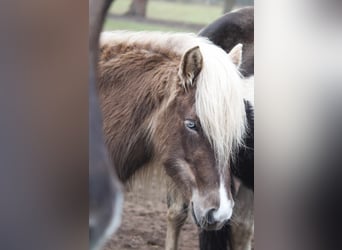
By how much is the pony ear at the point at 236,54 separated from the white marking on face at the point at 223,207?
1.68 ft

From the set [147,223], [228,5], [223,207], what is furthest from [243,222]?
[228,5]

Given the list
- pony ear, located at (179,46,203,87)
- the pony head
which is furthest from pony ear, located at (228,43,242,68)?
pony ear, located at (179,46,203,87)

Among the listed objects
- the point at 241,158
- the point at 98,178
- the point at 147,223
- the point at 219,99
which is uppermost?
the point at 219,99

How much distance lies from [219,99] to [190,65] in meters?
0.19

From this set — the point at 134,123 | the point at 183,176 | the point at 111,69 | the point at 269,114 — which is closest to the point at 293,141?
the point at 269,114

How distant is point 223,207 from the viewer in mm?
2299

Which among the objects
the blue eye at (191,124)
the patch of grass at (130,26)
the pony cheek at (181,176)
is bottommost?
the pony cheek at (181,176)

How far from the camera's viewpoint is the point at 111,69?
240cm

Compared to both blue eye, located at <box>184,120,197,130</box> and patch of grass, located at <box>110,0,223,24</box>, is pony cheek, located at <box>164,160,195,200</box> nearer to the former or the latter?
blue eye, located at <box>184,120,197,130</box>

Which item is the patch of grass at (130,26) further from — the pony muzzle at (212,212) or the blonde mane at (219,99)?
the pony muzzle at (212,212)

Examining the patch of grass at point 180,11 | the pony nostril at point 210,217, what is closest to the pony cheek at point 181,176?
the pony nostril at point 210,217

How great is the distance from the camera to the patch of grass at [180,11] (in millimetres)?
2311

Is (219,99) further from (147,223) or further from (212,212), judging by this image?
(147,223)

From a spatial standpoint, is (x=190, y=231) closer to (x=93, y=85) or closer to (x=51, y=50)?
(x=93, y=85)
